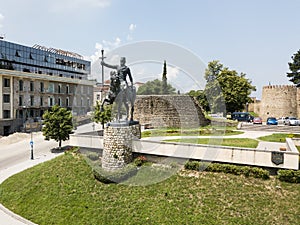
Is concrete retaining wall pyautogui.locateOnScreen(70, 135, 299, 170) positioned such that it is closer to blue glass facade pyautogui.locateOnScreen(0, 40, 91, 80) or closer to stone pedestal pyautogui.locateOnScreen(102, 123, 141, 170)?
stone pedestal pyautogui.locateOnScreen(102, 123, 141, 170)

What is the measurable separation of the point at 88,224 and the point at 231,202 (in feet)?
18.8

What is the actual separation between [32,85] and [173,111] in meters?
21.6

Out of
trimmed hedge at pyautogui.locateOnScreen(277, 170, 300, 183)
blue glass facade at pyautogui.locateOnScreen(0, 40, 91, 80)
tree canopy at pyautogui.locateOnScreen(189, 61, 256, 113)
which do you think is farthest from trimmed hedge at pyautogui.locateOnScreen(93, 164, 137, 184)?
blue glass facade at pyautogui.locateOnScreen(0, 40, 91, 80)

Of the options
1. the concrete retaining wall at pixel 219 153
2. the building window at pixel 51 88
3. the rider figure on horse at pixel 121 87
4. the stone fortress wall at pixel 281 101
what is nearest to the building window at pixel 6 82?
the building window at pixel 51 88

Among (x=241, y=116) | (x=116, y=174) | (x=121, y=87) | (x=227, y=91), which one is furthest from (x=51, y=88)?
(x=116, y=174)

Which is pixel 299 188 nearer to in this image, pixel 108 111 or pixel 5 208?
pixel 5 208

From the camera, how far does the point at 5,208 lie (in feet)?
37.6

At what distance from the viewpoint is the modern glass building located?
3058 cm

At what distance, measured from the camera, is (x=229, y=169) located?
11.0 metres

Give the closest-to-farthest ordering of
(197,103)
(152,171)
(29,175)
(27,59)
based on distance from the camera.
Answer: (152,171)
(29,175)
(197,103)
(27,59)

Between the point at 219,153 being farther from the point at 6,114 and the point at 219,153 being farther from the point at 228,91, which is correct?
the point at 6,114

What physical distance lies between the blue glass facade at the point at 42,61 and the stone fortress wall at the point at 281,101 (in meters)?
26.7

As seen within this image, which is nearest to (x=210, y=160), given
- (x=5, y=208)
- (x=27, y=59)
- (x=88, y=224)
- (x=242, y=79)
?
(x=88, y=224)

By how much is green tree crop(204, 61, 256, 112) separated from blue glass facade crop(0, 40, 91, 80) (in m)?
17.1
